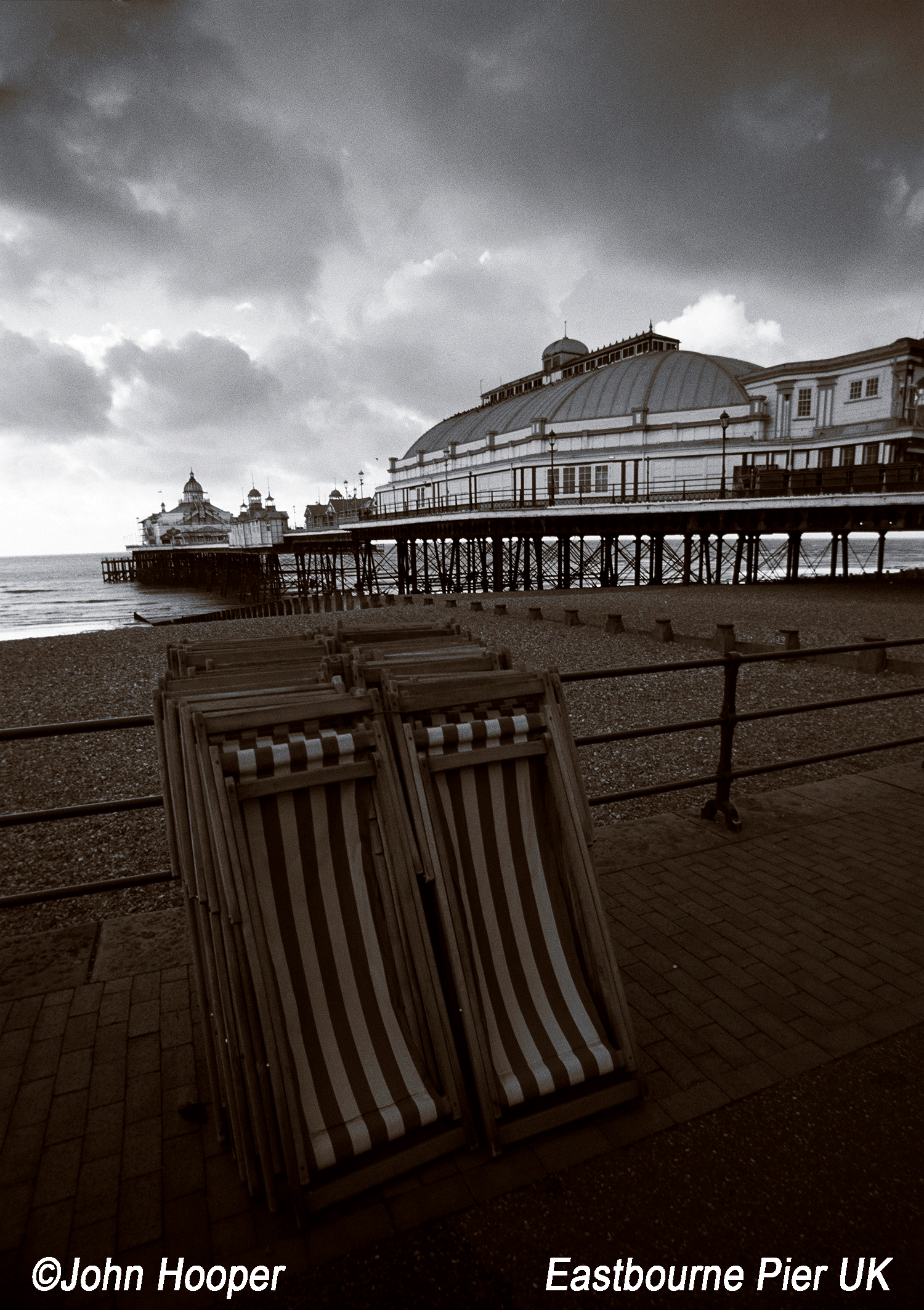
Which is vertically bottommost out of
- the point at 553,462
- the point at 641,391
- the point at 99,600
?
the point at 99,600

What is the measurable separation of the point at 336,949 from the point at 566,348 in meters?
89.8

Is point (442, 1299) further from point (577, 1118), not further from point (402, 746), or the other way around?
point (402, 746)

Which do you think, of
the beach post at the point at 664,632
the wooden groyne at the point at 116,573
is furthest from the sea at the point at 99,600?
the beach post at the point at 664,632

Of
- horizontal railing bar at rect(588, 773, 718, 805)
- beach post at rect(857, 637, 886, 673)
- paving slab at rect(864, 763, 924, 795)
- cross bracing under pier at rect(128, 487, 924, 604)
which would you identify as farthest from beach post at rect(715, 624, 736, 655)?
cross bracing under pier at rect(128, 487, 924, 604)

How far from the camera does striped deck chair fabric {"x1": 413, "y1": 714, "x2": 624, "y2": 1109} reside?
2.42 metres

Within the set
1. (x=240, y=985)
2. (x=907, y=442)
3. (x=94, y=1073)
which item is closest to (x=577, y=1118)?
(x=240, y=985)

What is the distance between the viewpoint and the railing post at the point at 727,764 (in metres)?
4.52

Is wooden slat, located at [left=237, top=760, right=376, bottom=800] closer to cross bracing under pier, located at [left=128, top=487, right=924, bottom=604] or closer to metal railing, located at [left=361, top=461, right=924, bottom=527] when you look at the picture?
cross bracing under pier, located at [left=128, top=487, right=924, bottom=604]

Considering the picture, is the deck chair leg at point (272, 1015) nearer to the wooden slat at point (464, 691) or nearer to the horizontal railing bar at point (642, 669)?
the wooden slat at point (464, 691)

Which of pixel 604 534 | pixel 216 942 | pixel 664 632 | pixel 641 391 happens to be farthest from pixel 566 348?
pixel 216 942

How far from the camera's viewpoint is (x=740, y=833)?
482 centimetres

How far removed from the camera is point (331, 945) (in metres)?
2.27

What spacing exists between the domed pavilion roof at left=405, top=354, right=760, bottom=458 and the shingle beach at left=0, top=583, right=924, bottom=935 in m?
36.2

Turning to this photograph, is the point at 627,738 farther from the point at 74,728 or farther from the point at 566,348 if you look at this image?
the point at 566,348
